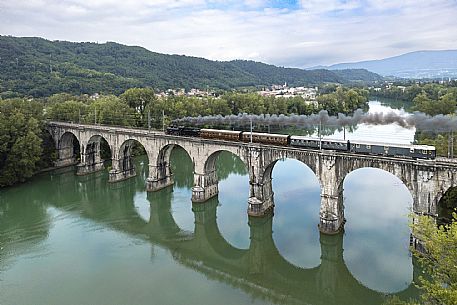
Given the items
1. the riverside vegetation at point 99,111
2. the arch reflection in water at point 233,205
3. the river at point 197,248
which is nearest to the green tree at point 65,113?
the riverside vegetation at point 99,111

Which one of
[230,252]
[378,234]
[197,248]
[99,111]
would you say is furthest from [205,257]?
[99,111]

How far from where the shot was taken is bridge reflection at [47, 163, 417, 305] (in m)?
23.1

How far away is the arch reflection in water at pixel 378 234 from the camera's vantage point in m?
24.3

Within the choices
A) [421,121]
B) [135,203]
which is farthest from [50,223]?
[421,121]

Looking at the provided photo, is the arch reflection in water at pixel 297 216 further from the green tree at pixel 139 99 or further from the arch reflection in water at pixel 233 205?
the green tree at pixel 139 99

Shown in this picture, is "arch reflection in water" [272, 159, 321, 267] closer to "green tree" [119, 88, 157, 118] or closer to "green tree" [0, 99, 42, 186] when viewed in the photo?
"green tree" [0, 99, 42, 186]

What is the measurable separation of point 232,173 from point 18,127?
2825cm

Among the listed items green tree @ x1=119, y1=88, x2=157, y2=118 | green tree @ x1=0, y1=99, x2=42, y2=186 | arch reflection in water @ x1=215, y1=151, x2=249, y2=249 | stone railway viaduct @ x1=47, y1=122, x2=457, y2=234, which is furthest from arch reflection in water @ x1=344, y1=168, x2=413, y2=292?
green tree @ x1=119, y1=88, x2=157, y2=118

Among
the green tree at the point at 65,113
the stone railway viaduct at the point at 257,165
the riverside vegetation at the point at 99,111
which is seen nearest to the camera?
the stone railway viaduct at the point at 257,165

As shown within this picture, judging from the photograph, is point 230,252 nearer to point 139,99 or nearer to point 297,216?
point 297,216

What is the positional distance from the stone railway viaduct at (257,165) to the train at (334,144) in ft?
2.40

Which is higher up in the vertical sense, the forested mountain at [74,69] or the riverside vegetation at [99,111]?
the forested mountain at [74,69]

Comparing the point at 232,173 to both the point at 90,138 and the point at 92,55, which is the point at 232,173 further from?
the point at 92,55

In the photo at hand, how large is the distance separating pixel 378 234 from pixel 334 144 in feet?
26.5
